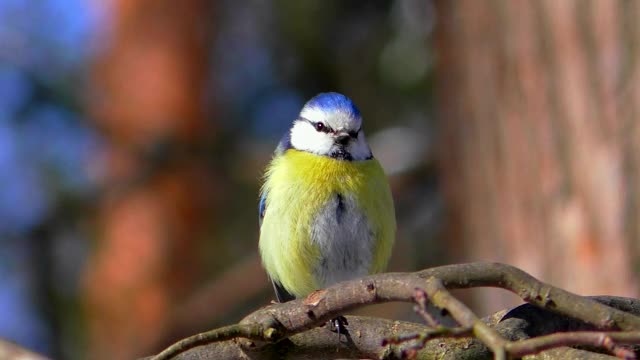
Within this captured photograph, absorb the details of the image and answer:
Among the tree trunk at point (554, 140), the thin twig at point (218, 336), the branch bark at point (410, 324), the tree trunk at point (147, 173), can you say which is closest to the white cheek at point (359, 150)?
the tree trunk at point (554, 140)

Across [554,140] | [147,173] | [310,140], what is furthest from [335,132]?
[147,173]

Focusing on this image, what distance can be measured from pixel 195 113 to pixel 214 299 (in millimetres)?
1267

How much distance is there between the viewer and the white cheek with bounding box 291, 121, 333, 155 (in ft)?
11.2

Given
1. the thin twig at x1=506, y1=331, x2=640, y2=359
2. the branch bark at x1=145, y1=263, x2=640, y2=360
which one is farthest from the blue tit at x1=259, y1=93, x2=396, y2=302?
the thin twig at x1=506, y1=331, x2=640, y2=359

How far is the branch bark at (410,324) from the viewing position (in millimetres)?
1631

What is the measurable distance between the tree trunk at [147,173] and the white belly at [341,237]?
2574 millimetres

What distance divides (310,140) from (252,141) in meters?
3.31

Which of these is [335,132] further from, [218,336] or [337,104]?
[218,336]

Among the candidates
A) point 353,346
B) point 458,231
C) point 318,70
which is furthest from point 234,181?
point 353,346

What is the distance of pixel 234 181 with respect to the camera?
6.59 metres

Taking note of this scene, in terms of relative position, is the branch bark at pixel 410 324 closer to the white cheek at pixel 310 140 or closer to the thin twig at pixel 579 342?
the thin twig at pixel 579 342

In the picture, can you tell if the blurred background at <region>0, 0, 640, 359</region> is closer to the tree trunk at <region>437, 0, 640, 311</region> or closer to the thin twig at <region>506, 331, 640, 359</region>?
the tree trunk at <region>437, 0, 640, 311</region>

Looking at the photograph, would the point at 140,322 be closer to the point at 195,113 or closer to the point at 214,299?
the point at 214,299

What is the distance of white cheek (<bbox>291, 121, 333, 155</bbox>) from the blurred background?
97 centimetres
